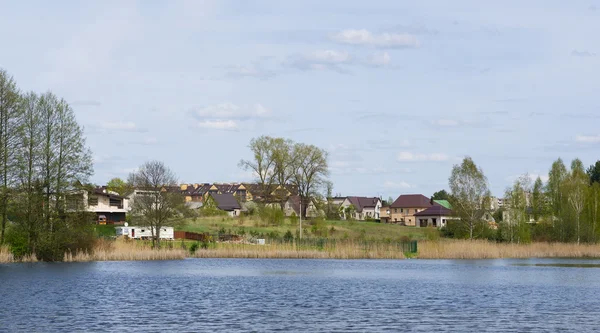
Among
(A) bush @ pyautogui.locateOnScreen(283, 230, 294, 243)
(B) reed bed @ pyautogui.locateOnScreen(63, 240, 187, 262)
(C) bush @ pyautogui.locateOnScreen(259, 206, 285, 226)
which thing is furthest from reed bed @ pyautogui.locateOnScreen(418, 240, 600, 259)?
(C) bush @ pyautogui.locateOnScreen(259, 206, 285, 226)

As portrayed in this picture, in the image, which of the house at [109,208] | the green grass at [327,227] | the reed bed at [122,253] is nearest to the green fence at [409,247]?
the reed bed at [122,253]

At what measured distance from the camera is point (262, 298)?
41969 mm

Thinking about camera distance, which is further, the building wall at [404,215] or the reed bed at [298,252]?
the building wall at [404,215]

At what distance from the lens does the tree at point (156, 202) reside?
85625 mm

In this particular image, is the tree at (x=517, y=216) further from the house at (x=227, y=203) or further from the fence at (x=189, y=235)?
the house at (x=227, y=203)

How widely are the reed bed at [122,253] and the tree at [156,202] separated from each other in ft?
20.9

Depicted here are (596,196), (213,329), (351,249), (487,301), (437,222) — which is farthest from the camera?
(437,222)

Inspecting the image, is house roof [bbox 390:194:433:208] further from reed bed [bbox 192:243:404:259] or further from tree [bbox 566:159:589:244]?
reed bed [bbox 192:243:404:259]

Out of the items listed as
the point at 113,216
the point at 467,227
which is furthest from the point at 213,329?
the point at 113,216

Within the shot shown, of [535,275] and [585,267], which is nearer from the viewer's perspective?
[535,275]

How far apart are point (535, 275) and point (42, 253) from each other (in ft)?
133

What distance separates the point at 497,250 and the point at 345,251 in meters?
16.0

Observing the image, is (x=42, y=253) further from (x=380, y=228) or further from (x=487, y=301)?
(x=380, y=228)

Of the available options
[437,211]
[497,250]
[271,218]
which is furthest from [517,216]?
[437,211]
